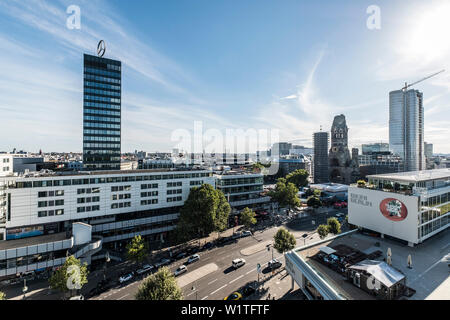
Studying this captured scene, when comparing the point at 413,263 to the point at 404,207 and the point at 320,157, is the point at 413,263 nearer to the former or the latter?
the point at 404,207

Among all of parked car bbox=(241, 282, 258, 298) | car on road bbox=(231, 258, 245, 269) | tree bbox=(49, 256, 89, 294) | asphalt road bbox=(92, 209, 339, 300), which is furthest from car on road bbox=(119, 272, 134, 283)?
parked car bbox=(241, 282, 258, 298)

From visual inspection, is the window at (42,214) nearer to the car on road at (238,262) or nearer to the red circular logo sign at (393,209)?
the car on road at (238,262)

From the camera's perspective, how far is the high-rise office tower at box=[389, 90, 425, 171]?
143500 millimetres

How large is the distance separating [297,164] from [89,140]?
119 meters

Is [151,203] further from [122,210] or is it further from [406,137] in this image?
[406,137]

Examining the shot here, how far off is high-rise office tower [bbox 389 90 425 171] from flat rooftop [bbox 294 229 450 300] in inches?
5857

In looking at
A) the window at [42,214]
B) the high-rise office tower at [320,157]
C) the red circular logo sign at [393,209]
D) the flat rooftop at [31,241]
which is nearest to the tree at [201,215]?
the flat rooftop at [31,241]

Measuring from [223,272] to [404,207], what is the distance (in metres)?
27.8

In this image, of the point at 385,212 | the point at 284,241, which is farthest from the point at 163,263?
the point at 385,212

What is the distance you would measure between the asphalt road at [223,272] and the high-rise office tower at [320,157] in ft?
296

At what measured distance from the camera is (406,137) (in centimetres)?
14550

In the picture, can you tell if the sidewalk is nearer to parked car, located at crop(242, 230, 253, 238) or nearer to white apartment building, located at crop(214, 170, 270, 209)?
parked car, located at crop(242, 230, 253, 238)

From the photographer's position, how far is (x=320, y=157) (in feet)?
443
